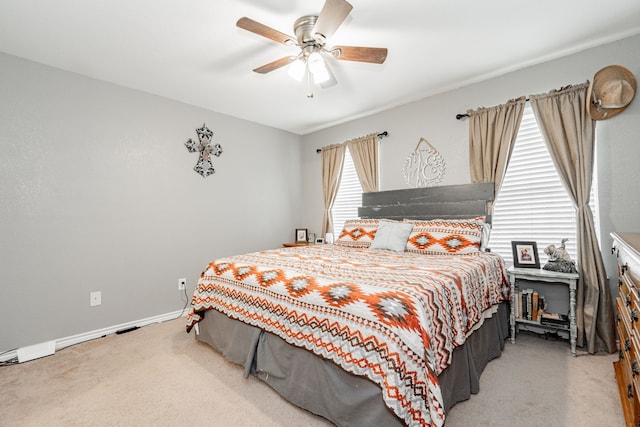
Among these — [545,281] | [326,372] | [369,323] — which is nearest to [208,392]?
[326,372]

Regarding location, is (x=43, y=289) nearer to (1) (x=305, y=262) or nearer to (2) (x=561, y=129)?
(1) (x=305, y=262)

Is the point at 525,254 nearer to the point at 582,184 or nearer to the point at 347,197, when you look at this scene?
the point at 582,184

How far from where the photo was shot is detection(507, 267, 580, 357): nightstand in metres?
2.34

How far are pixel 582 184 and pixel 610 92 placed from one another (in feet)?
2.49

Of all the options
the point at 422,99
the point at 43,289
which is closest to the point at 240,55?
the point at 422,99

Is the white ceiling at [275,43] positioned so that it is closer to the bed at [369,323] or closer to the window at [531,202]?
the window at [531,202]

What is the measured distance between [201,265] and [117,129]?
5.93 feet

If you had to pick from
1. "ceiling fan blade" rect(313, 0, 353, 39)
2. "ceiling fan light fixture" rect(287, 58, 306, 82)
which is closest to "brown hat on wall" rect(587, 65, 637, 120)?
"ceiling fan blade" rect(313, 0, 353, 39)

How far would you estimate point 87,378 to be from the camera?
A: 7.02ft

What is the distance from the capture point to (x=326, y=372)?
156cm

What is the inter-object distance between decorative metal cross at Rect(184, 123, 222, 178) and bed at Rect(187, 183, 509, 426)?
1739 millimetres

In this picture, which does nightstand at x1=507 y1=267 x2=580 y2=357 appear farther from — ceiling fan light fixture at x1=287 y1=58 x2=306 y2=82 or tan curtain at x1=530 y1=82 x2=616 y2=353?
ceiling fan light fixture at x1=287 y1=58 x2=306 y2=82

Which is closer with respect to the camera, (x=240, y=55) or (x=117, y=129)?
(x=240, y=55)

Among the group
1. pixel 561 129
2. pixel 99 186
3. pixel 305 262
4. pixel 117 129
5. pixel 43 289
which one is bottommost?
pixel 43 289
